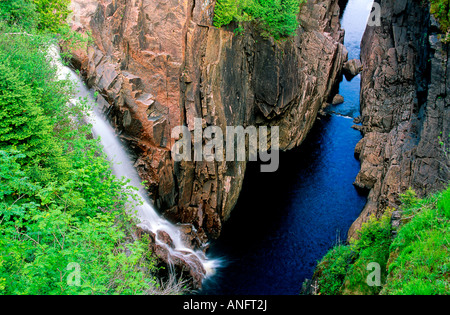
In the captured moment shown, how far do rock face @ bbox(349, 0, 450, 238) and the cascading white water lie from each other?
40.8ft

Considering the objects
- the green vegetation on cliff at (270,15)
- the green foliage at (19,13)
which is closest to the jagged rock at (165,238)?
the green foliage at (19,13)

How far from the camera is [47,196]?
420 inches

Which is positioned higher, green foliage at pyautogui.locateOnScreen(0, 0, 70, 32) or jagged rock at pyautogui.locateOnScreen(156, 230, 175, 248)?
green foliage at pyautogui.locateOnScreen(0, 0, 70, 32)

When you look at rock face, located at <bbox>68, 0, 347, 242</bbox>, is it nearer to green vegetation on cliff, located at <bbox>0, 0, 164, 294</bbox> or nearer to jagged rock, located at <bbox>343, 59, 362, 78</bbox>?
green vegetation on cliff, located at <bbox>0, 0, 164, 294</bbox>

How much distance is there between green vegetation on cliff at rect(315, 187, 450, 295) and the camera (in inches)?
336

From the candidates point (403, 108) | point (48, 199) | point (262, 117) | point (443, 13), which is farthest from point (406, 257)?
point (403, 108)

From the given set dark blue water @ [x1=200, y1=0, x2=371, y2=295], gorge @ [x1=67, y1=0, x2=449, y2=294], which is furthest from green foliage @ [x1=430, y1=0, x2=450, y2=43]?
dark blue water @ [x1=200, y1=0, x2=371, y2=295]

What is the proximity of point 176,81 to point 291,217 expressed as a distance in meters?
14.9

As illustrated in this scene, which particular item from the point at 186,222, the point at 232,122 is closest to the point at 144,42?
the point at 232,122

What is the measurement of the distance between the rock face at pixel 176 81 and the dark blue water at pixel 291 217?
215 cm

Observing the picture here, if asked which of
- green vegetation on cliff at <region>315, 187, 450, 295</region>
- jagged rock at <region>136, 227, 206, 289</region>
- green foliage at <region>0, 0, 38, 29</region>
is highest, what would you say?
green foliage at <region>0, 0, 38, 29</region>

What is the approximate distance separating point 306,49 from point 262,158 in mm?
14324

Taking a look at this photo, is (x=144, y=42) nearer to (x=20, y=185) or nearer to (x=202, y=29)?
(x=202, y=29)

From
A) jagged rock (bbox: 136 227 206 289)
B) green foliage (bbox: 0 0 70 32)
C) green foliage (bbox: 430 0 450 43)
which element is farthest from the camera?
green foliage (bbox: 430 0 450 43)
